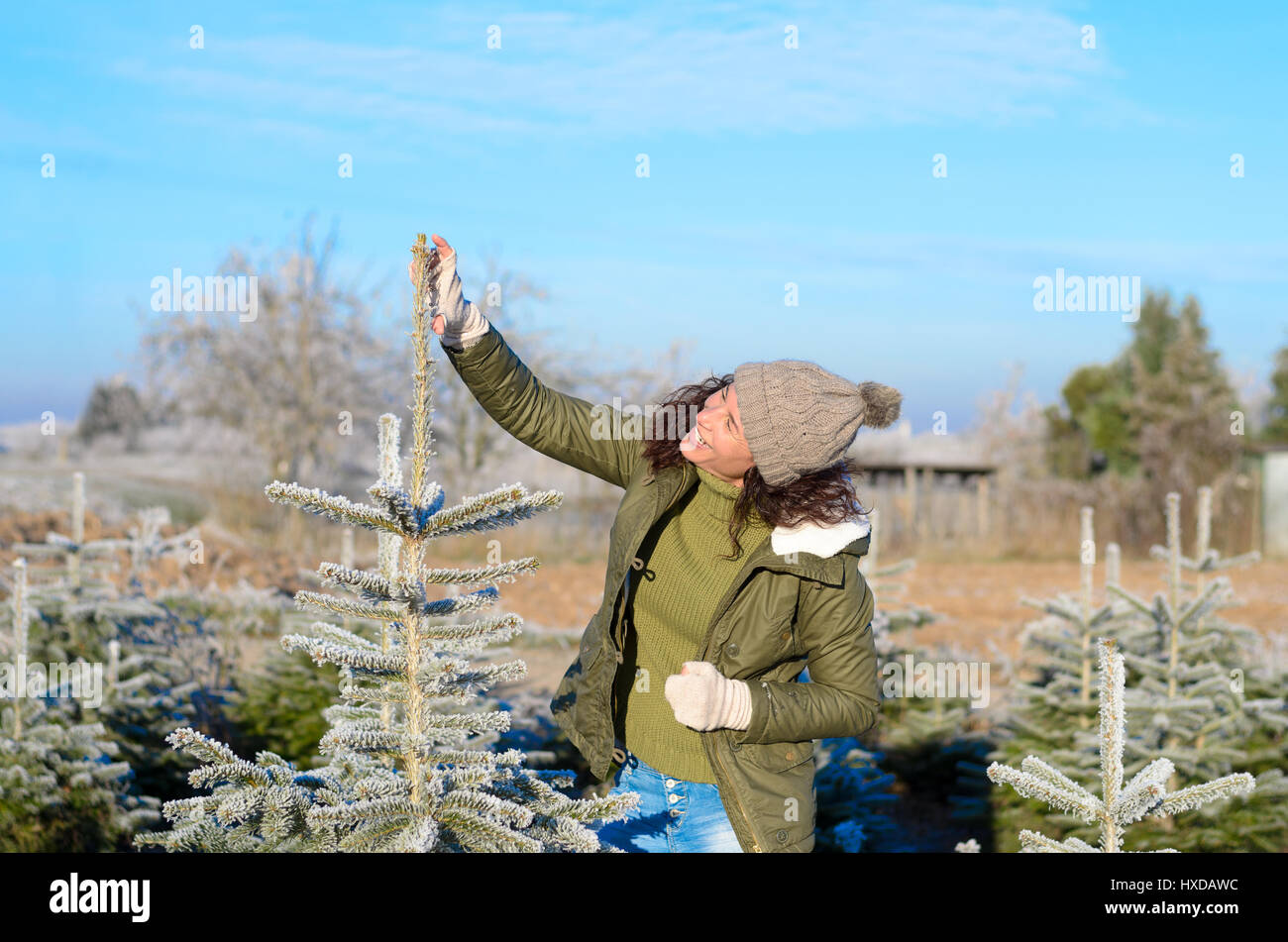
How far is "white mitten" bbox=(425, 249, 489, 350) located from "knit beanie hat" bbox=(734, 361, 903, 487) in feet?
→ 2.03

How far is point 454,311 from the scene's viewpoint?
7.82 ft

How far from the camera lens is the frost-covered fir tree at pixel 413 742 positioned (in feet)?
7.02

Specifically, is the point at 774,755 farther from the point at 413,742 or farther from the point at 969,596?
the point at 969,596

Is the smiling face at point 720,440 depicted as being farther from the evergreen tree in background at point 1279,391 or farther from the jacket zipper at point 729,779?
the evergreen tree in background at point 1279,391

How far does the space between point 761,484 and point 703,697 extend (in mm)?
561

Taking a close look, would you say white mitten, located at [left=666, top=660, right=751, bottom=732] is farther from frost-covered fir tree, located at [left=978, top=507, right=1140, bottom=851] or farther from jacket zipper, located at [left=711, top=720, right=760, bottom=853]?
frost-covered fir tree, located at [left=978, top=507, right=1140, bottom=851]

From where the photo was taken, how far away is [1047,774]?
115 inches

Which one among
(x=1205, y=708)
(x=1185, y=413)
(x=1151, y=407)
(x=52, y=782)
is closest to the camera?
(x=52, y=782)

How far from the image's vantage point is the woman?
242 cm

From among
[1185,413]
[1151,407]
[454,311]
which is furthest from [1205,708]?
[1151,407]

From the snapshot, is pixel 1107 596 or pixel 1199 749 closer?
pixel 1199 749
